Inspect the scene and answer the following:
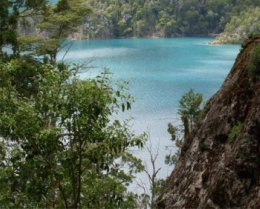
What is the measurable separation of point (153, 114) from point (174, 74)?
27453 mm

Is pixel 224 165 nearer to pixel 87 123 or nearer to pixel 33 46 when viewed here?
pixel 87 123

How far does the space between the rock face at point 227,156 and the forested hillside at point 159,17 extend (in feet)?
500

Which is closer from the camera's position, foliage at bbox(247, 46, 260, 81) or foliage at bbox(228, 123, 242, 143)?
foliage at bbox(228, 123, 242, 143)

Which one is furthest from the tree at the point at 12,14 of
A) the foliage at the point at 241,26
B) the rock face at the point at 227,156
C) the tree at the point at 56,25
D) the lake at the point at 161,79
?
the foliage at the point at 241,26

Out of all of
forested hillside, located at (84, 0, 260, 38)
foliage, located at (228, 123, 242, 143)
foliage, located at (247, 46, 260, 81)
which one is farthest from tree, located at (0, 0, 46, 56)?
forested hillside, located at (84, 0, 260, 38)

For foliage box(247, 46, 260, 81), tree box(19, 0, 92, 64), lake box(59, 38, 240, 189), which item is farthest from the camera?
lake box(59, 38, 240, 189)

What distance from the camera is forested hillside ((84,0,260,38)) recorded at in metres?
163

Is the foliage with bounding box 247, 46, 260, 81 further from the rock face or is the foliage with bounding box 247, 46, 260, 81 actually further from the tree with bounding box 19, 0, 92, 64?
the tree with bounding box 19, 0, 92, 64

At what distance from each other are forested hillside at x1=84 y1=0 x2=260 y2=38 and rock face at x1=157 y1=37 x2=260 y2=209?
500 feet

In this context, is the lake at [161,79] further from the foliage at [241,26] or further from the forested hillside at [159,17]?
the forested hillside at [159,17]

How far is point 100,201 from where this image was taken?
7.77m

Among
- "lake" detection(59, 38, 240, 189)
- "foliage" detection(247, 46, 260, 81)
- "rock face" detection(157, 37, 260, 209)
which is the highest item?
"foliage" detection(247, 46, 260, 81)

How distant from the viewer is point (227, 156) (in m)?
6.75

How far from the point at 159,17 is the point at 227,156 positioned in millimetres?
166286
